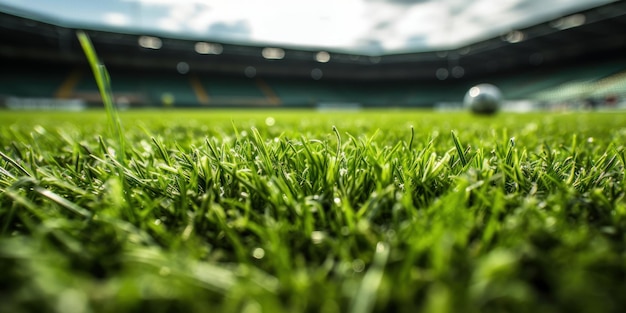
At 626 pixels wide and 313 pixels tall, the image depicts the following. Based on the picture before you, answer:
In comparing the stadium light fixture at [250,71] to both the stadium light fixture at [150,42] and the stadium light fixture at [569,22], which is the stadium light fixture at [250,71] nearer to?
the stadium light fixture at [150,42]

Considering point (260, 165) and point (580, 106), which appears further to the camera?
point (580, 106)

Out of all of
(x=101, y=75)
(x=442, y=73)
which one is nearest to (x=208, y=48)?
(x=442, y=73)

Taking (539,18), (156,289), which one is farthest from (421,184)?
(539,18)

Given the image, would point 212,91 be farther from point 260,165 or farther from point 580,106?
point 260,165

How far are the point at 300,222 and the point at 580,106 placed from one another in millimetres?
22550

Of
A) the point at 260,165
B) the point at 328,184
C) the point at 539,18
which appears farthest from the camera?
the point at 539,18

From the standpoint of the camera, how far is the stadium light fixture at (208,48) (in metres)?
21.8

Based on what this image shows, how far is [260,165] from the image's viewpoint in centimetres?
64

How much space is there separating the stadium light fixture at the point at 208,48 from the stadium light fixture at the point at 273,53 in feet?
9.67

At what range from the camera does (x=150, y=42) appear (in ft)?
66.7

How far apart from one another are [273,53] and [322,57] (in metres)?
3.64

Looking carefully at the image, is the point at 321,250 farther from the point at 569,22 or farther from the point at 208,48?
the point at 208,48

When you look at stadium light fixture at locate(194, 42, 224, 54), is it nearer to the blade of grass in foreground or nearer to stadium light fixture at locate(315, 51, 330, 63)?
stadium light fixture at locate(315, 51, 330, 63)

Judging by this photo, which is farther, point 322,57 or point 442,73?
point 442,73
